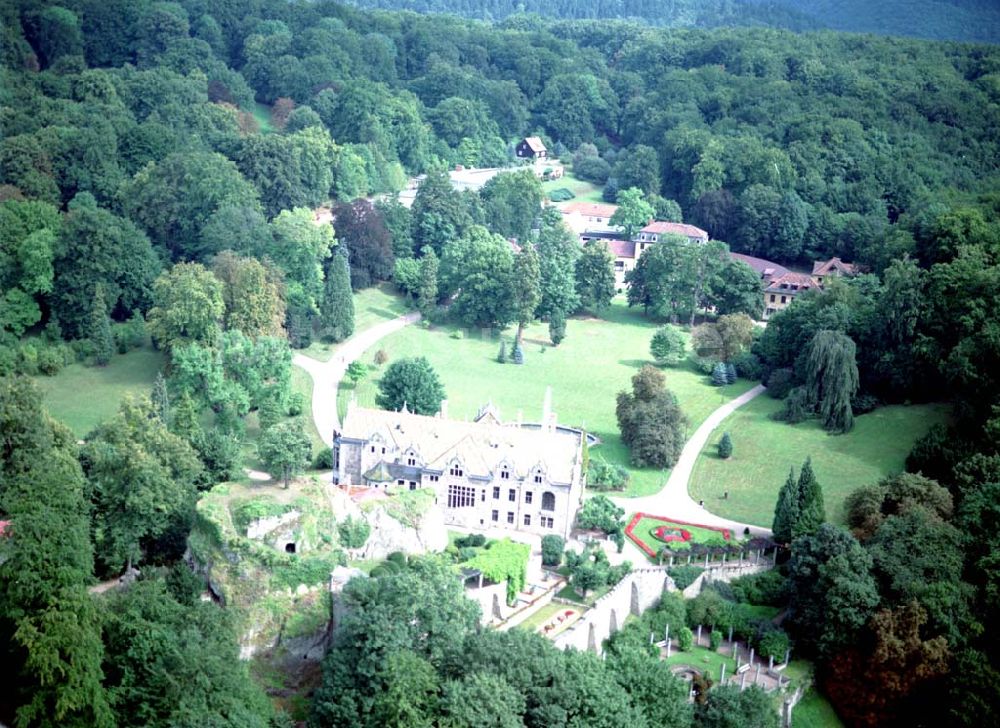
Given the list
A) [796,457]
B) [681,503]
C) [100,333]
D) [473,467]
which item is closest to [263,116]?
[100,333]

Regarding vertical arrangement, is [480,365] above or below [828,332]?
below

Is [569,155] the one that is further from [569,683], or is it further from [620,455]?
[569,683]

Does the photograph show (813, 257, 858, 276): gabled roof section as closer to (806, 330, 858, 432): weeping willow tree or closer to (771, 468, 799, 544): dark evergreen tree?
(806, 330, 858, 432): weeping willow tree

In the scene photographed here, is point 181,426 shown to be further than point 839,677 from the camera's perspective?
Yes

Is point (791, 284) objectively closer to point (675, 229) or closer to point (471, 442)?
point (675, 229)

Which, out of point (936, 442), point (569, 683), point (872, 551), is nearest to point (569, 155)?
point (936, 442)

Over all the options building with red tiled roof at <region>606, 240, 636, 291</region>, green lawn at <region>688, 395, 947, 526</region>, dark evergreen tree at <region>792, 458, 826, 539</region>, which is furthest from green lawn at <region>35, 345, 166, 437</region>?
building with red tiled roof at <region>606, 240, 636, 291</region>

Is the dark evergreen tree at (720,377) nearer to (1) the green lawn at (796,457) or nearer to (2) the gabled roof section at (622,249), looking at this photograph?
(1) the green lawn at (796,457)
